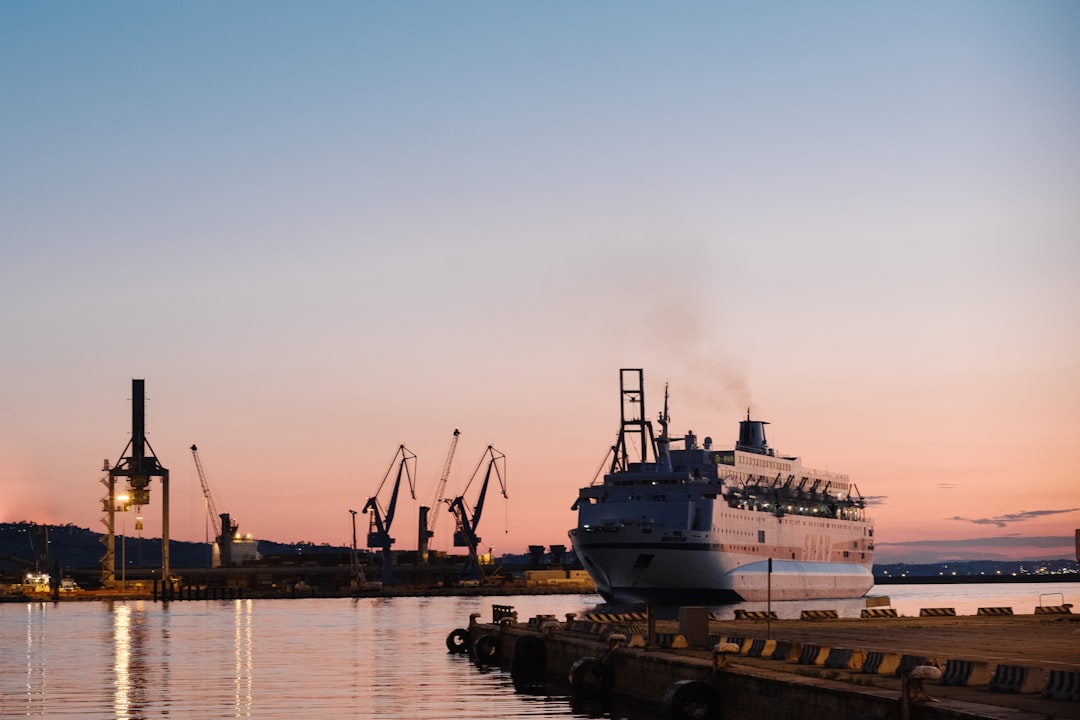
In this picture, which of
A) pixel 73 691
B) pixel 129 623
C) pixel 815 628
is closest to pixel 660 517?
pixel 129 623

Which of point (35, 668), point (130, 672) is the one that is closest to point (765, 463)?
point (35, 668)

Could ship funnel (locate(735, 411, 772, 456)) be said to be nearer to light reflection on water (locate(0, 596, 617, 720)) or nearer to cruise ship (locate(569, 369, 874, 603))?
cruise ship (locate(569, 369, 874, 603))

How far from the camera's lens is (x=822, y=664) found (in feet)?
119

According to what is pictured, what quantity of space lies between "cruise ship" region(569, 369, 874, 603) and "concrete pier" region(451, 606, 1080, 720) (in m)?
44.3

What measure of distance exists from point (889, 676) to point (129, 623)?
323 ft

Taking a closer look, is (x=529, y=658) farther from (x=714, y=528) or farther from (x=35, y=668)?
(x=714, y=528)

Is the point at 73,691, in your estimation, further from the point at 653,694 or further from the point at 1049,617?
the point at 1049,617

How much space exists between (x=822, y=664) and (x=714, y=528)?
7720 cm

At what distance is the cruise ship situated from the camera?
363 ft

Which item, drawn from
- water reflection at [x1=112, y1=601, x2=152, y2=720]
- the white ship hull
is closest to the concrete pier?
water reflection at [x1=112, y1=601, x2=152, y2=720]

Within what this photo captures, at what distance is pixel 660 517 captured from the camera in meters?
116

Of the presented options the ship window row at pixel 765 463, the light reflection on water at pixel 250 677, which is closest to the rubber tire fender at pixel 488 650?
the light reflection on water at pixel 250 677

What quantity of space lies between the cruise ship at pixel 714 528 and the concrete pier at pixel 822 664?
4426cm

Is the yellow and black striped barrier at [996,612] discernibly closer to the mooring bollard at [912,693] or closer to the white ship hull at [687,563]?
the white ship hull at [687,563]
